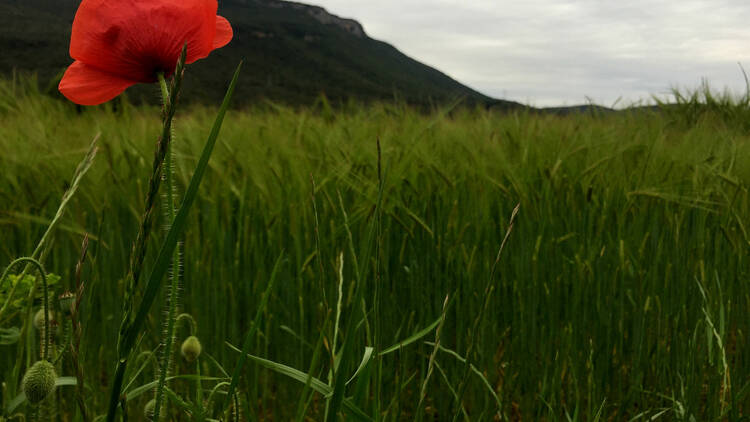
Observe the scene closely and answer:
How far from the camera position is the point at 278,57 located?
44.0 metres

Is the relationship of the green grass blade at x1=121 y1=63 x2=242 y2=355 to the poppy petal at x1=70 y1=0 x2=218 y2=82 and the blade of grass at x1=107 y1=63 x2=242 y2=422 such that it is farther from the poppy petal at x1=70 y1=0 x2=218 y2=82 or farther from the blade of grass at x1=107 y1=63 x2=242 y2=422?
the poppy petal at x1=70 y1=0 x2=218 y2=82

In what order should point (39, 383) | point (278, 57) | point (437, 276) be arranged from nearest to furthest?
1. point (39, 383)
2. point (437, 276)
3. point (278, 57)

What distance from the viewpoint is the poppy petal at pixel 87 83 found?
46 centimetres

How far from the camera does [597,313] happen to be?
3.61 ft

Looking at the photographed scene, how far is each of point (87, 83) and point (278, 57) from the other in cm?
4575

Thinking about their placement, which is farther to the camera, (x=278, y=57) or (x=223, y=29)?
(x=278, y=57)

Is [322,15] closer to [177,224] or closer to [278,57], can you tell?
[278,57]

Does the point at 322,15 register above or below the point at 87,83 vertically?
above

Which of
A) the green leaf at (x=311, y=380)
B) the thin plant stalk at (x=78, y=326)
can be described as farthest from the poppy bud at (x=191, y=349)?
the thin plant stalk at (x=78, y=326)

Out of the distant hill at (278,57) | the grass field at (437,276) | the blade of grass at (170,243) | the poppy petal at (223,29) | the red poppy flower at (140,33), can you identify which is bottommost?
the grass field at (437,276)

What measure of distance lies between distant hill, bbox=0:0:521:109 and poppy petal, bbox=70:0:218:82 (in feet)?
34.0

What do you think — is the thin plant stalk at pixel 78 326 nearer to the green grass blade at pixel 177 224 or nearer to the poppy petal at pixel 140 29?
the green grass blade at pixel 177 224

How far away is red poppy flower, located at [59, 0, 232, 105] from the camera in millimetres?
427

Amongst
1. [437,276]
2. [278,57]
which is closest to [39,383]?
[437,276]
